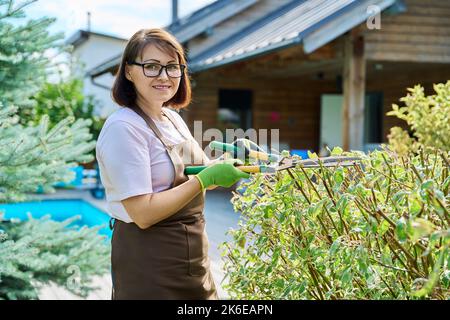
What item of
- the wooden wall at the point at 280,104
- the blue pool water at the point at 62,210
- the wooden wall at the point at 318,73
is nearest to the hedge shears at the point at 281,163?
the wooden wall at the point at 318,73

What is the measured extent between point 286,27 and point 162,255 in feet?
29.1

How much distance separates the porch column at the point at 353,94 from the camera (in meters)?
9.84

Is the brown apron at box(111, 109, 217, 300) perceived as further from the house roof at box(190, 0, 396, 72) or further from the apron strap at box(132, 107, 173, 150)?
the house roof at box(190, 0, 396, 72)

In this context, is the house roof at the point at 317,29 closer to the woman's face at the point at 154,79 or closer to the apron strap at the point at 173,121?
the apron strap at the point at 173,121

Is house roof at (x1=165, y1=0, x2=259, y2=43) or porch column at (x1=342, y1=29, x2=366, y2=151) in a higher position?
house roof at (x1=165, y1=0, x2=259, y2=43)

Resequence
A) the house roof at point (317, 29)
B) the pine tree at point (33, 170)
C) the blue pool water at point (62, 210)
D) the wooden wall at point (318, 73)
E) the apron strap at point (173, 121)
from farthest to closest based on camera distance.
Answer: the blue pool water at point (62, 210), the wooden wall at point (318, 73), the house roof at point (317, 29), the pine tree at point (33, 170), the apron strap at point (173, 121)

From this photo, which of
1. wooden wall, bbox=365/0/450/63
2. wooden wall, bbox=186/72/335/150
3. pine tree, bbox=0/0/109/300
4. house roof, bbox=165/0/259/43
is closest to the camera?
pine tree, bbox=0/0/109/300

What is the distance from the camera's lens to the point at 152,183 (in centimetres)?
223

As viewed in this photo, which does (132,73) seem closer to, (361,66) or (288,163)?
(288,163)

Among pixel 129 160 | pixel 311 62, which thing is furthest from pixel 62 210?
pixel 129 160

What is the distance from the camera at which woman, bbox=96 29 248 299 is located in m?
2.12

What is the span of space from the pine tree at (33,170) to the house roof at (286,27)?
486 centimetres

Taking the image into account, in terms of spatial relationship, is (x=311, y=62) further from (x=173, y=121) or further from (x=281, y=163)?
(x=281, y=163)

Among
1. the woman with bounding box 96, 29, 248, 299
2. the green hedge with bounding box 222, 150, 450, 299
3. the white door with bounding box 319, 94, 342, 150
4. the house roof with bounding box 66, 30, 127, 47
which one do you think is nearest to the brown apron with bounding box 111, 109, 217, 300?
the woman with bounding box 96, 29, 248, 299
